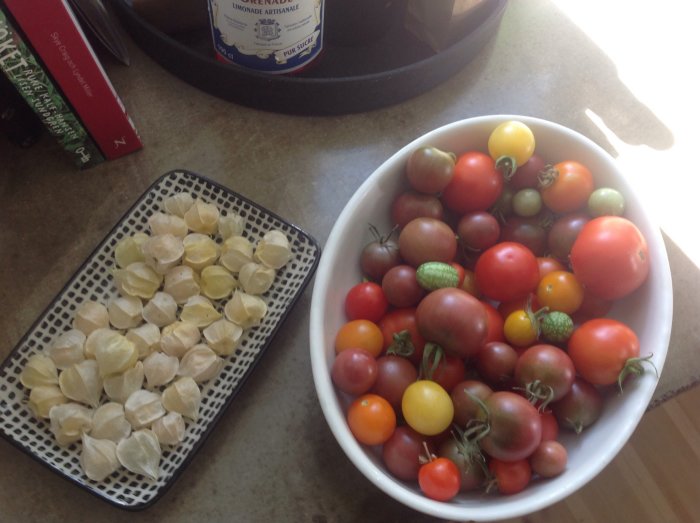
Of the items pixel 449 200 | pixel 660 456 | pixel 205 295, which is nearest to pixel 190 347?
pixel 205 295

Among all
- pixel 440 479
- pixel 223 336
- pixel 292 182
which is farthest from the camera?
pixel 292 182

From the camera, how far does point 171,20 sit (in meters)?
0.79

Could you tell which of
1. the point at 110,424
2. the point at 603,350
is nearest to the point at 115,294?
the point at 110,424

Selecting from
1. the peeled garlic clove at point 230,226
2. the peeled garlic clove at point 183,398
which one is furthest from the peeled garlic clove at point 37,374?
the peeled garlic clove at point 230,226

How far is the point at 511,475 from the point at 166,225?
406 mm

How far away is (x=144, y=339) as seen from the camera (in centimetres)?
62

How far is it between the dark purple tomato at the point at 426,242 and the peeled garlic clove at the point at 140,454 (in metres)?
0.29

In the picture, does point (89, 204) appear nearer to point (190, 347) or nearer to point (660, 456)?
point (190, 347)

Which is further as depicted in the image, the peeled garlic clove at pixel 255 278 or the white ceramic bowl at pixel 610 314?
the peeled garlic clove at pixel 255 278

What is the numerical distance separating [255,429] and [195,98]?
42 cm

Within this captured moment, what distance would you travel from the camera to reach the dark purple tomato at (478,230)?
2.07 ft

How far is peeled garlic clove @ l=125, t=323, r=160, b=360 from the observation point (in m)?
0.62

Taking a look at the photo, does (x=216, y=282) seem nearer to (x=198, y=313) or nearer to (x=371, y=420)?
(x=198, y=313)

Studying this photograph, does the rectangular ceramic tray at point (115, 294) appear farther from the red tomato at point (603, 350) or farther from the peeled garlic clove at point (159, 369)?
the red tomato at point (603, 350)
